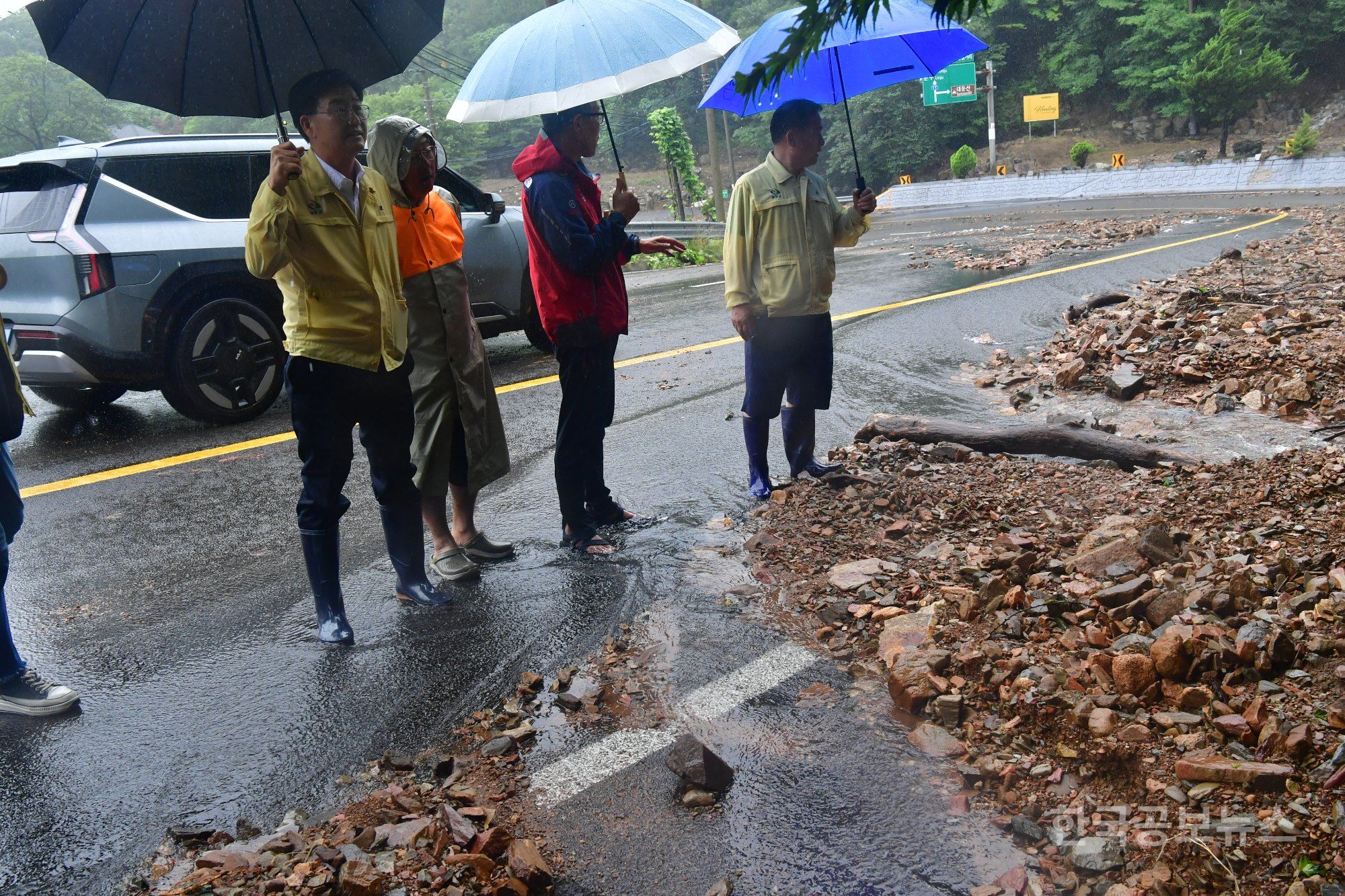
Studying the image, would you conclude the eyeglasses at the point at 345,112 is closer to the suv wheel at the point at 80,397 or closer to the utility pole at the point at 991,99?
the suv wheel at the point at 80,397

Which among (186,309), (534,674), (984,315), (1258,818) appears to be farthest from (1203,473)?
(186,309)

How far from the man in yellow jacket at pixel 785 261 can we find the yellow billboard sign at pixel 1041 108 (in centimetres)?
5323

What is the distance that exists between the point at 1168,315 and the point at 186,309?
8088mm

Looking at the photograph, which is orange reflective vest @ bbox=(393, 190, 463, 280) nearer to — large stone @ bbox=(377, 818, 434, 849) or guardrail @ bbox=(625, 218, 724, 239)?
large stone @ bbox=(377, 818, 434, 849)

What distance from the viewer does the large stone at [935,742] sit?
2893 mm

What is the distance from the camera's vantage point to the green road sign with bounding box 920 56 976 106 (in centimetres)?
4459

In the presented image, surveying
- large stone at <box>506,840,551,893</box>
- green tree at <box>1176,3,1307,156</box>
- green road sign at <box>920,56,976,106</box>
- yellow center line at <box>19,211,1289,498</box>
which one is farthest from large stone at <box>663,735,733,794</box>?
green tree at <box>1176,3,1307,156</box>

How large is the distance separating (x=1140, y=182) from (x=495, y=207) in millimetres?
34883

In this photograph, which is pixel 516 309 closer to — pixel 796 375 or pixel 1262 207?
pixel 796 375

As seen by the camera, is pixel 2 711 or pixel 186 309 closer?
pixel 2 711

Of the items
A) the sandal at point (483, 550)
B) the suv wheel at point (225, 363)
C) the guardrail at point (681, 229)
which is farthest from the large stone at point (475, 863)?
the guardrail at point (681, 229)

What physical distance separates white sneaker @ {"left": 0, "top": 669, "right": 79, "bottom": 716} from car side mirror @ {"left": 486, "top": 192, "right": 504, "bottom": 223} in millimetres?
5081

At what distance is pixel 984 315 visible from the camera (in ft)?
34.2

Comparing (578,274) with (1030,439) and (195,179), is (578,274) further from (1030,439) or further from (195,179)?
(195,179)
